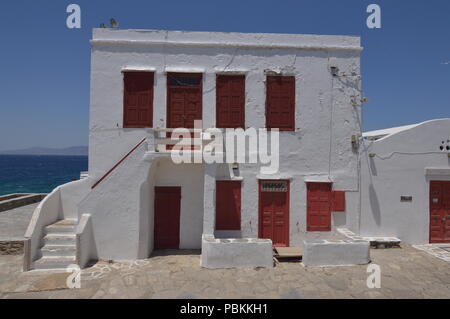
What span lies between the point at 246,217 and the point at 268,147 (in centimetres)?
268

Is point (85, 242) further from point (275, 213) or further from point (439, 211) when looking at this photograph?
point (439, 211)

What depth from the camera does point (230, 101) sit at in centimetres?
1017

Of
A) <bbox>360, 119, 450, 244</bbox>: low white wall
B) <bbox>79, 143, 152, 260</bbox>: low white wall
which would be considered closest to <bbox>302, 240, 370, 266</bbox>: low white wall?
<bbox>360, 119, 450, 244</bbox>: low white wall

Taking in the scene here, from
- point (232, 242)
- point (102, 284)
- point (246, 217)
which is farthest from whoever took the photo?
point (246, 217)

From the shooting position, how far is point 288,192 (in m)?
10.1

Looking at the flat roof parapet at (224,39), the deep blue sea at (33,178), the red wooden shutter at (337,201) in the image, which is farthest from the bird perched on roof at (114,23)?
the deep blue sea at (33,178)

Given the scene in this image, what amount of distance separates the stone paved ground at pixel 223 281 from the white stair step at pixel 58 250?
0.71 meters

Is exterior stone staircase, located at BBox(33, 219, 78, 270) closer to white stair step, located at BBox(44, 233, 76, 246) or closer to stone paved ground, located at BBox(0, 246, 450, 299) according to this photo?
white stair step, located at BBox(44, 233, 76, 246)

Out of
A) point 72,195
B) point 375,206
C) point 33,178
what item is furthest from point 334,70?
point 33,178

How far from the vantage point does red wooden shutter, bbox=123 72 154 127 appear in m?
9.99

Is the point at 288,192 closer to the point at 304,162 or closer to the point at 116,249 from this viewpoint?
the point at 304,162

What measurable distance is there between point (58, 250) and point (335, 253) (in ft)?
28.0
